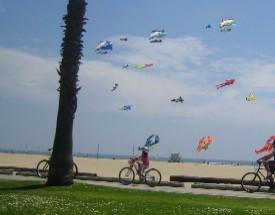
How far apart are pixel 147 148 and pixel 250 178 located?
4587mm

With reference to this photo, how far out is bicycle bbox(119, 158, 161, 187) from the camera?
23.5m

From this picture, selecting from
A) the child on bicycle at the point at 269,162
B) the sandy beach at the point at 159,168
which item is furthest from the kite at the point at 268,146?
the sandy beach at the point at 159,168

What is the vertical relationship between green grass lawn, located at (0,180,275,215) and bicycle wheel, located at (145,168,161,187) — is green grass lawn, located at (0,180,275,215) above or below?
below

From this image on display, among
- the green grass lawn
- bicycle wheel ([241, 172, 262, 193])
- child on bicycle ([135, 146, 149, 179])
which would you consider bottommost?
the green grass lawn

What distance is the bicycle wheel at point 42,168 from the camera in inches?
993

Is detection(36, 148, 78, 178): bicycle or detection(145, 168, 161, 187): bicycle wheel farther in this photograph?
detection(36, 148, 78, 178): bicycle

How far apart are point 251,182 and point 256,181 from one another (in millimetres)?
216

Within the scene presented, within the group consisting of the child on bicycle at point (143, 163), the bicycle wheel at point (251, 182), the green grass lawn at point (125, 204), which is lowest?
the green grass lawn at point (125, 204)

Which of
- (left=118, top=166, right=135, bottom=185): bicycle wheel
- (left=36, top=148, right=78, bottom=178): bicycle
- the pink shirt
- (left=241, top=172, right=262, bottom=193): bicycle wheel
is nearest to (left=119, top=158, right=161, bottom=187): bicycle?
(left=118, top=166, right=135, bottom=185): bicycle wheel

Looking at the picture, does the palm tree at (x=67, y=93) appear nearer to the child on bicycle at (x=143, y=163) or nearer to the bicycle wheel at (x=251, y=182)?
the child on bicycle at (x=143, y=163)

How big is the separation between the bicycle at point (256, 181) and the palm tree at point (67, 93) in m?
6.44

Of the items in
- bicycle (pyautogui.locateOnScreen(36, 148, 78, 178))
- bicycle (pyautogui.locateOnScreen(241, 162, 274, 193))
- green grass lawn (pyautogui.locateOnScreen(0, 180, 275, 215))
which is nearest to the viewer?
green grass lawn (pyautogui.locateOnScreen(0, 180, 275, 215))

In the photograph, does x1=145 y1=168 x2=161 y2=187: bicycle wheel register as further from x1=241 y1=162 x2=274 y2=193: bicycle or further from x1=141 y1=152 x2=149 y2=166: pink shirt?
x1=241 y1=162 x2=274 y2=193: bicycle

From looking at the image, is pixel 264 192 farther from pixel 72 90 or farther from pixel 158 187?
pixel 72 90
